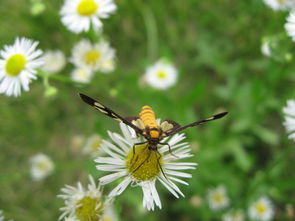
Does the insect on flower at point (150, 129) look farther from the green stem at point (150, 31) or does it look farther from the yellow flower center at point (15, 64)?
the green stem at point (150, 31)

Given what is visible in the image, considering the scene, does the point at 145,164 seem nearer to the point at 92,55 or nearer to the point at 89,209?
the point at 89,209

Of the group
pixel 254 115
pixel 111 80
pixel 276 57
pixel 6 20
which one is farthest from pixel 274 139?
pixel 6 20

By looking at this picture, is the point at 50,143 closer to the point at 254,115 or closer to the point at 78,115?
the point at 78,115

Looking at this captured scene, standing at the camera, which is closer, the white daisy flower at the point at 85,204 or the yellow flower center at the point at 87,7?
the white daisy flower at the point at 85,204

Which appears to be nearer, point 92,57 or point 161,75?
point 92,57

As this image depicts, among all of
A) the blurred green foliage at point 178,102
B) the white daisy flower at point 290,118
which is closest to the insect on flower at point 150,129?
the white daisy flower at point 290,118

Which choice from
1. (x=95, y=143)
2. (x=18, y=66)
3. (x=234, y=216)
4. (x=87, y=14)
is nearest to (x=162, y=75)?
(x=95, y=143)
